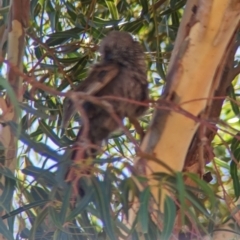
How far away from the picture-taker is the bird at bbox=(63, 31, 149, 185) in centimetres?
140

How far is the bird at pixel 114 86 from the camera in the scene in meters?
1.40

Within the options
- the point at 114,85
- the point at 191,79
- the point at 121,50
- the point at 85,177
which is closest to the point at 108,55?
the point at 121,50

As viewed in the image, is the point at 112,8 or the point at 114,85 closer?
the point at 114,85

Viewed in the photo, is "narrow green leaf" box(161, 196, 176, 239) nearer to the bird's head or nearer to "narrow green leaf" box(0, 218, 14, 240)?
"narrow green leaf" box(0, 218, 14, 240)

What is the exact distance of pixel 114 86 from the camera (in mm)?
1458

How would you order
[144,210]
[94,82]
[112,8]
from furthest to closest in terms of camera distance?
[112,8]
[94,82]
[144,210]

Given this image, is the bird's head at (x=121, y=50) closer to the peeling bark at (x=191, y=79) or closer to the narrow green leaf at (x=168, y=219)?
the peeling bark at (x=191, y=79)

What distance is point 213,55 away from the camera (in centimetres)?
124

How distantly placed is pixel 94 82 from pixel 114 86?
0.08 m

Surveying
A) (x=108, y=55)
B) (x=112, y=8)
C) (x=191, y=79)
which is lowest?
(x=191, y=79)

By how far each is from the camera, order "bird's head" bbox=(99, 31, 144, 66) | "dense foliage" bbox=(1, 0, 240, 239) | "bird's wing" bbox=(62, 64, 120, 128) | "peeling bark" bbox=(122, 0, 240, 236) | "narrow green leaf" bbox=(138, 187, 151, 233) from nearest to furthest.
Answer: "narrow green leaf" bbox=(138, 187, 151, 233)
"dense foliage" bbox=(1, 0, 240, 239)
"peeling bark" bbox=(122, 0, 240, 236)
"bird's wing" bbox=(62, 64, 120, 128)
"bird's head" bbox=(99, 31, 144, 66)

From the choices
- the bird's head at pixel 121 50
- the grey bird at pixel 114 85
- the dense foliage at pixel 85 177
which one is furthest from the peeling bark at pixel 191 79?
the bird's head at pixel 121 50

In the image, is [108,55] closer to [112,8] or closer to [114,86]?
[114,86]

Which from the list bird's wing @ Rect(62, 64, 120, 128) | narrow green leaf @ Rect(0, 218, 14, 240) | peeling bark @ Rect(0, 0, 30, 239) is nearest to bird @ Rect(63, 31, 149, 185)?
bird's wing @ Rect(62, 64, 120, 128)
